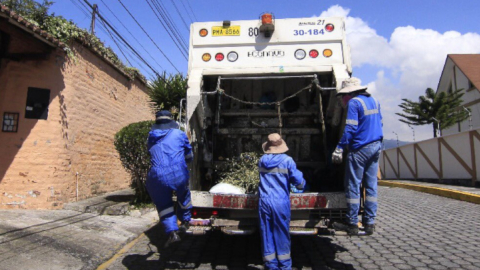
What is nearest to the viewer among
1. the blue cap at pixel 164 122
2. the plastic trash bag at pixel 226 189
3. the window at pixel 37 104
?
the blue cap at pixel 164 122

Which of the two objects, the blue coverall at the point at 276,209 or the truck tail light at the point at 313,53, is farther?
the truck tail light at the point at 313,53

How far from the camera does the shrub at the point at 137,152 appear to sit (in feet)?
23.3

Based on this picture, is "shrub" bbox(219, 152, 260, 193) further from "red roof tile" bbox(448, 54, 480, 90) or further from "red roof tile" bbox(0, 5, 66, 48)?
"red roof tile" bbox(448, 54, 480, 90)

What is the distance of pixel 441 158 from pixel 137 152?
1087 cm

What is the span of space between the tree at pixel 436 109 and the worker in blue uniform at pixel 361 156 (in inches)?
986

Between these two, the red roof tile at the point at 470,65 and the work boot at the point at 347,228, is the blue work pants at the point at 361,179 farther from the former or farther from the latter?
the red roof tile at the point at 470,65

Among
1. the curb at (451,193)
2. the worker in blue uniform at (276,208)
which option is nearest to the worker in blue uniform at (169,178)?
the worker in blue uniform at (276,208)

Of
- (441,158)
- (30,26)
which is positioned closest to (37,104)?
(30,26)

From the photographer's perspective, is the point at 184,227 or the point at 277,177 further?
the point at 184,227

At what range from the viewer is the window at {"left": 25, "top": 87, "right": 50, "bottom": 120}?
21.4ft

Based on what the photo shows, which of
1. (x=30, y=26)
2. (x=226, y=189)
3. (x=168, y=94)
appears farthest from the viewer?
(x=168, y=94)

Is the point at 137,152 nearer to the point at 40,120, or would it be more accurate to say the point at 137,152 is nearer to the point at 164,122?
the point at 40,120

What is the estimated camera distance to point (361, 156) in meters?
3.73

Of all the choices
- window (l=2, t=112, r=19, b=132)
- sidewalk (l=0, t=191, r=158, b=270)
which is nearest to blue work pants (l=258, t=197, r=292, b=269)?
sidewalk (l=0, t=191, r=158, b=270)
